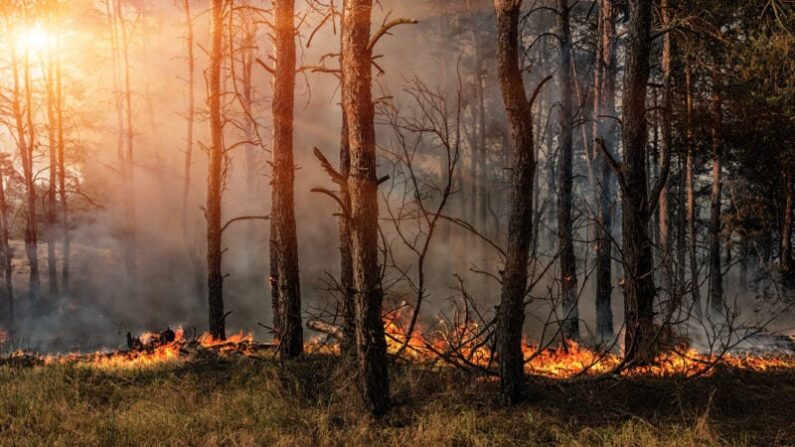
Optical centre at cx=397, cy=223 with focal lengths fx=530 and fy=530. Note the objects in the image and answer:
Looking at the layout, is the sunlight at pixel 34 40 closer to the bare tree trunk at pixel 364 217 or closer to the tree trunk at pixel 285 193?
the tree trunk at pixel 285 193

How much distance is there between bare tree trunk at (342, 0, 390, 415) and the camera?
5.14m

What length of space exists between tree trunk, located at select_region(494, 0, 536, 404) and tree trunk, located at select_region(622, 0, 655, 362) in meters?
1.89

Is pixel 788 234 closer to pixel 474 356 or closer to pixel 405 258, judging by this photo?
pixel 474 356

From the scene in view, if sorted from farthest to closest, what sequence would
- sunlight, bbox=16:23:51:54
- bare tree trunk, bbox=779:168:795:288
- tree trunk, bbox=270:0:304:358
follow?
sunlight, bbox=16:23:51:54
bare tree trunk, bbox=779:168:795:288
tree trunk, bbox=270:0:304:358

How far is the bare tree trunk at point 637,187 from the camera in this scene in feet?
21.4

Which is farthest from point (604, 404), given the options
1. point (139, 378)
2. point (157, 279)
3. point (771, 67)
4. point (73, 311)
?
point (157, 279)

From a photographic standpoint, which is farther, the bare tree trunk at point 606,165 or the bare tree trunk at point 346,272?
the bare tree trunk at point 606,165

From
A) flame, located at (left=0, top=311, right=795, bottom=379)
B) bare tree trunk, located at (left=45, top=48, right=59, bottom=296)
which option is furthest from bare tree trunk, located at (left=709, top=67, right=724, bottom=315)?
bare tree trunk, located at (left=45, top=48, right=59, bottom=296)

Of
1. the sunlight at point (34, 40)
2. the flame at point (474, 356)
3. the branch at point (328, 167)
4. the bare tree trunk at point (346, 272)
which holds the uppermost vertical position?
the sunlight at point (34, 40)

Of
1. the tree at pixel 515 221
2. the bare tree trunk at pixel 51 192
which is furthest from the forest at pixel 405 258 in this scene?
the bare tree trunk at pixel 51 192

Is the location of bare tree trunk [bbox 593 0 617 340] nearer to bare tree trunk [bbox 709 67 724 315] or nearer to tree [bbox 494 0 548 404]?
bare tree trunk [bbox 709 67 724 315]

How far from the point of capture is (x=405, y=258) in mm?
29469

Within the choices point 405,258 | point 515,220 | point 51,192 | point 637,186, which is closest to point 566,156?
point 637,186

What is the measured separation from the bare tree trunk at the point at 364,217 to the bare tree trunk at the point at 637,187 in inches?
125
